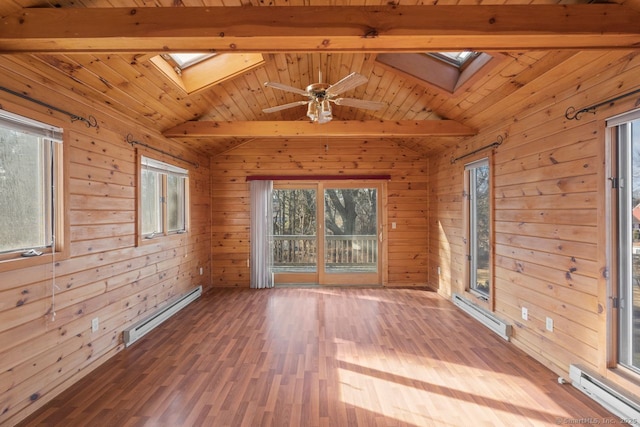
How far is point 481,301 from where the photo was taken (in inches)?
165

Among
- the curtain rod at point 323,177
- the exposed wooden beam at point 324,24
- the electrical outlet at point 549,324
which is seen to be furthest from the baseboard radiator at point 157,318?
the electrical outlet at point 549,324

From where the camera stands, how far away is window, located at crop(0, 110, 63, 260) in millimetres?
2211

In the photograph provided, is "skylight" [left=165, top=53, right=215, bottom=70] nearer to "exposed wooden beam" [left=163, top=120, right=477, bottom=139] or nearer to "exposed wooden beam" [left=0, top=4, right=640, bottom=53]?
"exposed wooden beam" [left=163, top=120, right=477, bottom=139]

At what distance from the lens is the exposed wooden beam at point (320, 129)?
431 centimetres

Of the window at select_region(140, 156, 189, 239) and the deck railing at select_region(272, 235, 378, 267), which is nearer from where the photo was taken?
the window at select_region(140, 156, 189, 239)

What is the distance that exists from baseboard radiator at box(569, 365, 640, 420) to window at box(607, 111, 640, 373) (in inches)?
8.4

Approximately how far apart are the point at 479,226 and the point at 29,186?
15.6ft

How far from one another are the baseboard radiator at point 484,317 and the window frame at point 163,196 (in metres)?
4.10

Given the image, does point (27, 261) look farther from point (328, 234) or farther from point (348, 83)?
point (328, 234)

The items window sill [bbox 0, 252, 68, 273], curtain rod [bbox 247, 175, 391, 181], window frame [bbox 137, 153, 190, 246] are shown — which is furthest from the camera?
curtain rod [bbox 247, 175, 391, 181]

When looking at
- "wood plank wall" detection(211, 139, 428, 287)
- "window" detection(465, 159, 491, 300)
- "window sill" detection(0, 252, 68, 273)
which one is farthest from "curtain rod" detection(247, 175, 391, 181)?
"window sill" detection(0, 252, 68, 273)

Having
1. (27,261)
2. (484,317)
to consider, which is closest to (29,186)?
(27,261)

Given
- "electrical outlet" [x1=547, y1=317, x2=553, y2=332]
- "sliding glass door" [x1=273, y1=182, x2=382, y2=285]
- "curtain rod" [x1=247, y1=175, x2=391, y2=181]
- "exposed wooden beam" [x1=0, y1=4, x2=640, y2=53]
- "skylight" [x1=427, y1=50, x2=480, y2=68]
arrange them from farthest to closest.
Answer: "sliding glass door" [x1=273, y1=182, x2=382, y2=285] → "curtain rod" [x1=247, y1=175, x2=391, y2=181] → "skylight" [x1=427, y1=50, x2=480, y2=68] → "electrical outlet" [x1=547, y1=317, x2=553, y2=332] → "exposed wooden beam" [x1=0, y1=4, x2=640, y2=53]

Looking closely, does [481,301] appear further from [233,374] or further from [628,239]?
[233,374]
